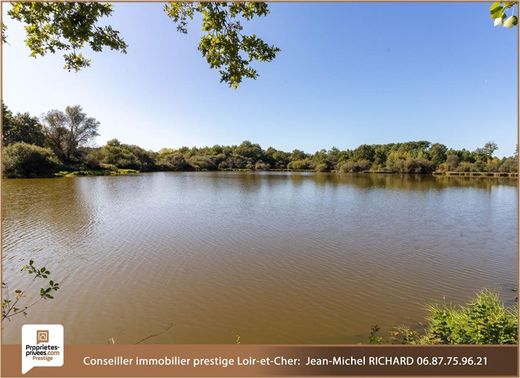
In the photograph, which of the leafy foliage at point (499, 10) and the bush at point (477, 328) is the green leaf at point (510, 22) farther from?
the bush at point (477, 328)

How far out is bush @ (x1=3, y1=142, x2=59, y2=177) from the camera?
123 ft

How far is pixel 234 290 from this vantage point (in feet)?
25.1

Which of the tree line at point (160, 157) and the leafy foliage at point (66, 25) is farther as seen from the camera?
the tree line at point (160, 157)

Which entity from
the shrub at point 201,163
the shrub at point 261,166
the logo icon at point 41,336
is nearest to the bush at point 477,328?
the logo icon at point 41,336

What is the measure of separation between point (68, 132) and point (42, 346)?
6716 centimetres

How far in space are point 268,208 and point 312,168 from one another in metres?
87.1

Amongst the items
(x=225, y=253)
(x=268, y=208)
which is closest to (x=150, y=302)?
(x=225, y=253)

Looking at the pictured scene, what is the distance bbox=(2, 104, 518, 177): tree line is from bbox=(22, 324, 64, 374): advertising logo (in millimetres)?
44799

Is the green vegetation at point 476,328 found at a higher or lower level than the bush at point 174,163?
lower

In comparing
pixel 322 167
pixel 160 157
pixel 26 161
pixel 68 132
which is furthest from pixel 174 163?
pixel 322 167

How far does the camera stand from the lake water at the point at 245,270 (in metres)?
6.09

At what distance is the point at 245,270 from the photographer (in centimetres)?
903

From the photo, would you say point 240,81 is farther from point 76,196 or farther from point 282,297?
point 76,196

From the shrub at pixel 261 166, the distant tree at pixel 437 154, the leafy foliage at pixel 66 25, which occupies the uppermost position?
the distant tree at pixel 437 154
